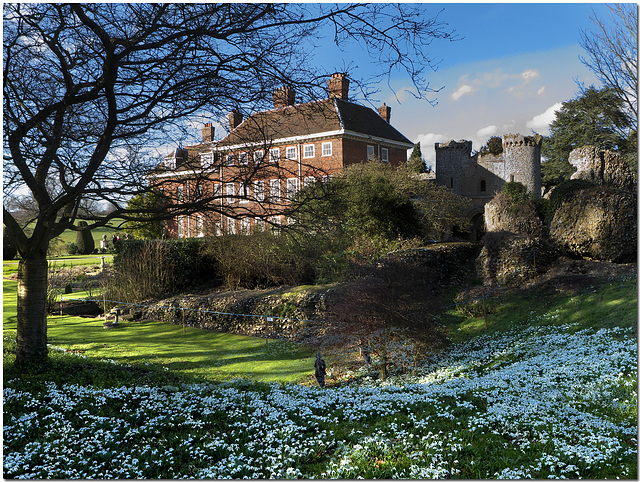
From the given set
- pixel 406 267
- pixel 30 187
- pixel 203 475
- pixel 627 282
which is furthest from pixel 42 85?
pixel 627 282

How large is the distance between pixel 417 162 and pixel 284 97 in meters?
16.9

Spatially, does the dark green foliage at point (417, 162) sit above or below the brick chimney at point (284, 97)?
above

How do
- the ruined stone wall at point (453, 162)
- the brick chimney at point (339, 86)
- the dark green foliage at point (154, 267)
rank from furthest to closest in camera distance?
the ruined stone wall at point (453, 162) < the dark green foliage at point (154, 267) < the brick chimney at point (339, 86)

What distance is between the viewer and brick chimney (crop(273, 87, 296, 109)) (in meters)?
6.77

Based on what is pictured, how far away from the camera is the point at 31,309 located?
6.46 m

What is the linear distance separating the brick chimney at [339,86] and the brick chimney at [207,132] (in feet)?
6.13

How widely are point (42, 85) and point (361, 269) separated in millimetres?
5799

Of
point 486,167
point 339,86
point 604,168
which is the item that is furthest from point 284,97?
point 486,167

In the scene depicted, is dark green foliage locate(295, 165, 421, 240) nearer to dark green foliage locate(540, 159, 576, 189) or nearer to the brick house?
the brick house

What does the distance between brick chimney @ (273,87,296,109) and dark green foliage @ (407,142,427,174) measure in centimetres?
1498

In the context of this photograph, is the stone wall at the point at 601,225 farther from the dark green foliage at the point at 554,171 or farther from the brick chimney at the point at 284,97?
the dark green foliage at the point at 554,171

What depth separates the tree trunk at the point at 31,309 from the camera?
6438 mm

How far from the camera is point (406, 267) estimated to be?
27.9 feet

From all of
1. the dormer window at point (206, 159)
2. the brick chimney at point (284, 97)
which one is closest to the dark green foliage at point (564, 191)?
the brick chimney at point (284, 97)
